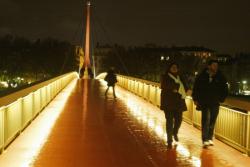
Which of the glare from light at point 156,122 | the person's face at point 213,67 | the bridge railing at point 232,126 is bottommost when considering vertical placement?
the glare from light at point 156,122

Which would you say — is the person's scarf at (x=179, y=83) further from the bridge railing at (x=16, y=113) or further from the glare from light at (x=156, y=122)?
the bridge railing at (x=16, y=113)

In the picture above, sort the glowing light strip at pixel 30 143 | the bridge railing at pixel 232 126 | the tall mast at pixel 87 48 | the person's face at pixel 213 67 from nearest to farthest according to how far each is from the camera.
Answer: the glowing light strip at pixel 30 143 → the bridge railing at pixel 232 126 → the person's face at pixel 213 67 → the tall mast at pixel 87 48

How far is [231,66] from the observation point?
132m

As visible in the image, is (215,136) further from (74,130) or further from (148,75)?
(148,75)

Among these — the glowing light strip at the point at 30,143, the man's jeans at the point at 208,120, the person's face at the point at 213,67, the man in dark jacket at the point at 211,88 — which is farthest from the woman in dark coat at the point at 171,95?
the glowing light strip at the point at 30,143

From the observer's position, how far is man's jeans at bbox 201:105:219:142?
11.2m

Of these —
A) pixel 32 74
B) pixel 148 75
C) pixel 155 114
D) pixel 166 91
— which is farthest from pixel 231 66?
pixel 166 91

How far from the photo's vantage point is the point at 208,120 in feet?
37.0

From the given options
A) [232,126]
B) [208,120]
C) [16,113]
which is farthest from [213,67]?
[16,113]

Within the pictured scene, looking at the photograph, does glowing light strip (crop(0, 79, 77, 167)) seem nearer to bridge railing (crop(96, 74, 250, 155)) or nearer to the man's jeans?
the man's jeans

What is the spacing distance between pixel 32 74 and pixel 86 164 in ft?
422

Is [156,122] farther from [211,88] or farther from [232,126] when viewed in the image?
[211,88]

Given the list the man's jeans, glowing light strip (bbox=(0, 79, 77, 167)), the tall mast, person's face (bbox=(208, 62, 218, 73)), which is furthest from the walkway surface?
the tall mast

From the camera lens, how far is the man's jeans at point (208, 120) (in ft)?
36.6
